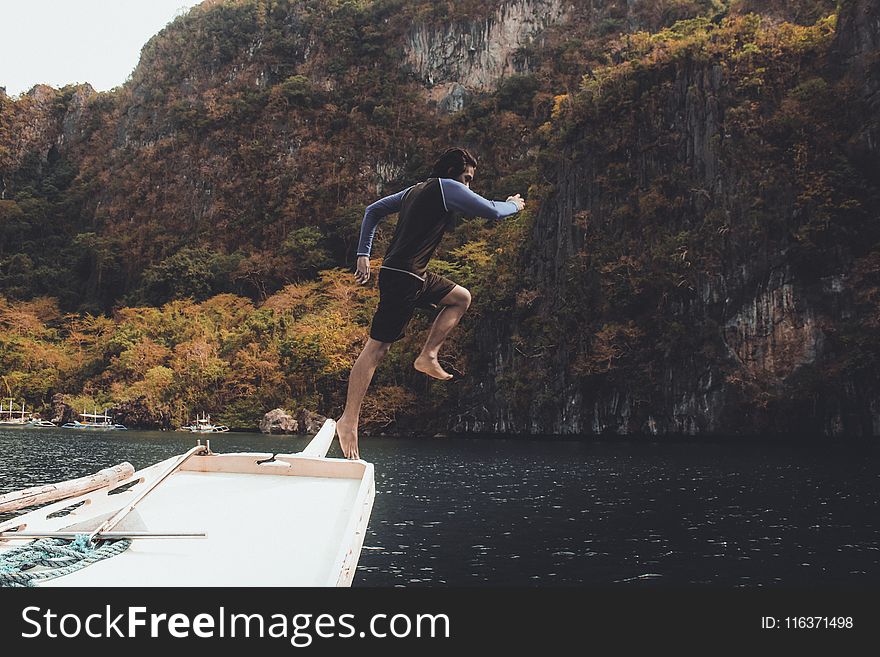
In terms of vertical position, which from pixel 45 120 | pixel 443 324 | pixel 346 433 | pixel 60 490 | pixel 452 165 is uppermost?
pixel 45 120

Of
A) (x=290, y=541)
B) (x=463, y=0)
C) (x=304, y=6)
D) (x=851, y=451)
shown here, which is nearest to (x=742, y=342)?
(x=851, y=451)

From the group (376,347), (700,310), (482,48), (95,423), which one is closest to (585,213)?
(700,310)

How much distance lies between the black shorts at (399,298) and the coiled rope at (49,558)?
174 cm

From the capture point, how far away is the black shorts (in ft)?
15.2

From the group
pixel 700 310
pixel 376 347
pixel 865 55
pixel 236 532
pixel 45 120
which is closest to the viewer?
pixel 376 347

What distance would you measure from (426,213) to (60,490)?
3.16m

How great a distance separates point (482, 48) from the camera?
88.9m

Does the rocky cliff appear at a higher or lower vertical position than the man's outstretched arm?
higher

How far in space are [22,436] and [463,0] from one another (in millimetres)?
62929

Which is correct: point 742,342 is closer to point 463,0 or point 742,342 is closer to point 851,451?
point 851,451

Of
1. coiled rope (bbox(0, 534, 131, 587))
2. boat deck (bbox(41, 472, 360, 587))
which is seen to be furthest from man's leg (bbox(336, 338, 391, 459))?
coiled rope (bbox(0, 534, 131, 587))

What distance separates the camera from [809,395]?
44.4 metres

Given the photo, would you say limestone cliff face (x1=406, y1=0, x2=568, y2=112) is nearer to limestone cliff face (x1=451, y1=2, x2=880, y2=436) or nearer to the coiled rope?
limestone cliff face (x1=451, y1=2, x2=880, y2=436)

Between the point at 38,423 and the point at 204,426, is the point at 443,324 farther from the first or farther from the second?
the point at 38,423
